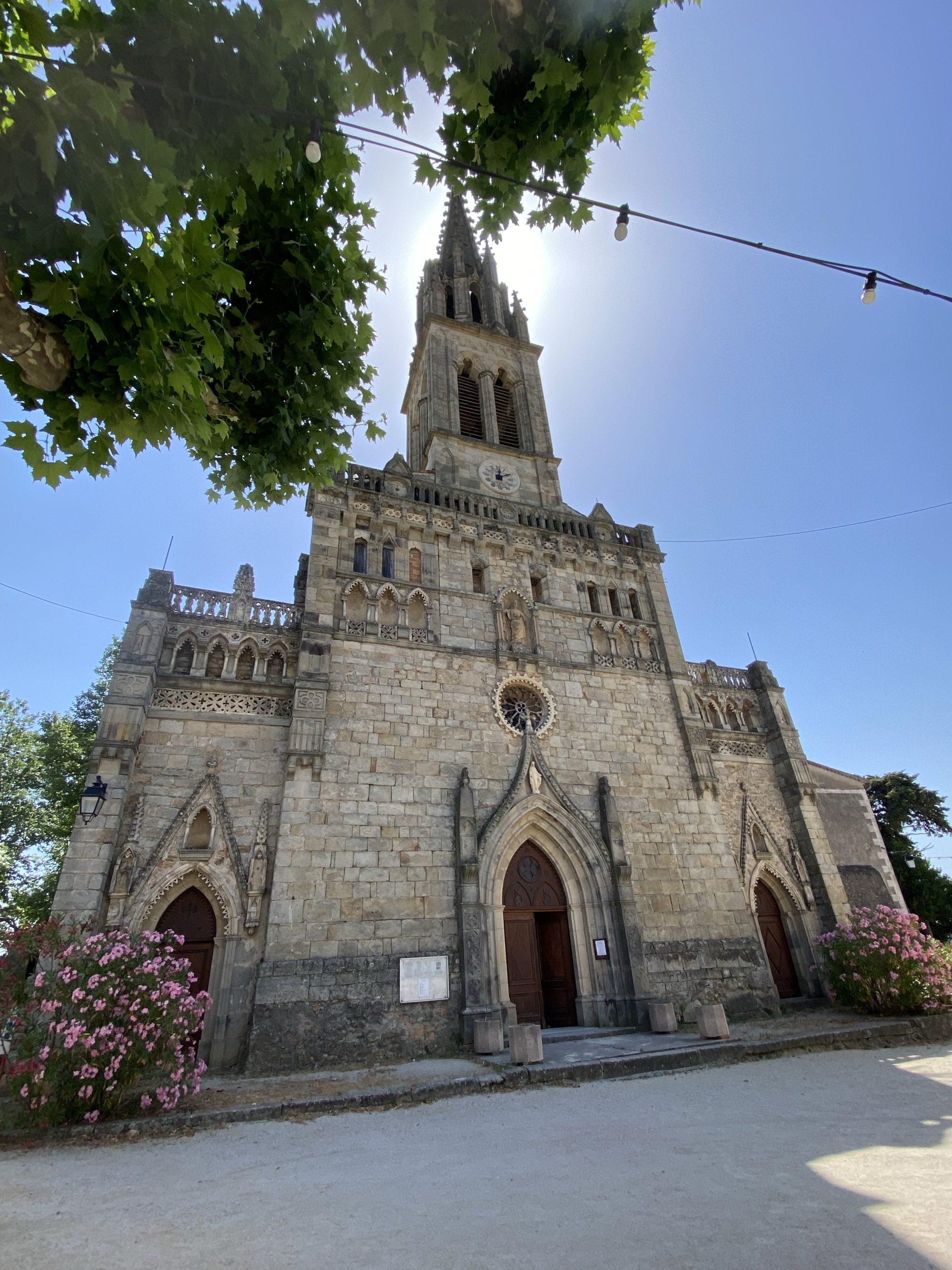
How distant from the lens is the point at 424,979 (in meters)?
11.2

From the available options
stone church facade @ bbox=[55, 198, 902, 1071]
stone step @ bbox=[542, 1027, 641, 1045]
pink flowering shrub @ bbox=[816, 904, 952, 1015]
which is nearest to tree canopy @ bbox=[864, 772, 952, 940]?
stone church facade @ bbox=[55, 198, 902, 1071]

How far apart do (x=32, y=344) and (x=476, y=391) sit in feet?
62.9

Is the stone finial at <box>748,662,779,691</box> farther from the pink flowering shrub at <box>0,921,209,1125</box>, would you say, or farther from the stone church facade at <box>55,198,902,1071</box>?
the pink flowering shrub at <box>0,921,209,1125</box>

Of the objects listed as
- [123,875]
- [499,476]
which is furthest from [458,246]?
[123,875]

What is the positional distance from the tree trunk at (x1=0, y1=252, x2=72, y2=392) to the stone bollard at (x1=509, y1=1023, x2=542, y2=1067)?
9433 millimetres

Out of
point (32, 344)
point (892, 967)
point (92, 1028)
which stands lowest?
point (92, 1028)

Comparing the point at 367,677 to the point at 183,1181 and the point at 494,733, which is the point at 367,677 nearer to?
the point at 494,733

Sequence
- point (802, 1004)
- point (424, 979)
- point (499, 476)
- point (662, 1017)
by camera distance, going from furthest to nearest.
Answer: point (499, 476), point (802, 1004), point (662, 1017), point (424, 979)

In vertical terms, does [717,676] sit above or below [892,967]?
above

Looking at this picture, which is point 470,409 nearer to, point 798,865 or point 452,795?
point 452,795

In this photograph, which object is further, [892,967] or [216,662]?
[216,662]

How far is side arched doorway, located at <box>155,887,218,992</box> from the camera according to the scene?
11.1 metres

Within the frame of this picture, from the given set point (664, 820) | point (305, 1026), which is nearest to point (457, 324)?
point (664, 820)

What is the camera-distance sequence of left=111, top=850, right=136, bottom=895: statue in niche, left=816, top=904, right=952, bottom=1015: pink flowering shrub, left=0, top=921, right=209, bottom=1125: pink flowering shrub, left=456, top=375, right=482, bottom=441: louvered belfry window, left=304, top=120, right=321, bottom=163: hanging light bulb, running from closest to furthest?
left=304, top=120, right=321, bottom=163: hanging light bulb < left=0, top=921, right=209, bottom=1125: pink flowering shrub < left=111, top=850, right=136, bottom=895: statue in niche < left=816, top=904, right=952, bottom=1015: pink flowering shrub < left=456, top=375, right=482, bottom=441: louvered belfry window
